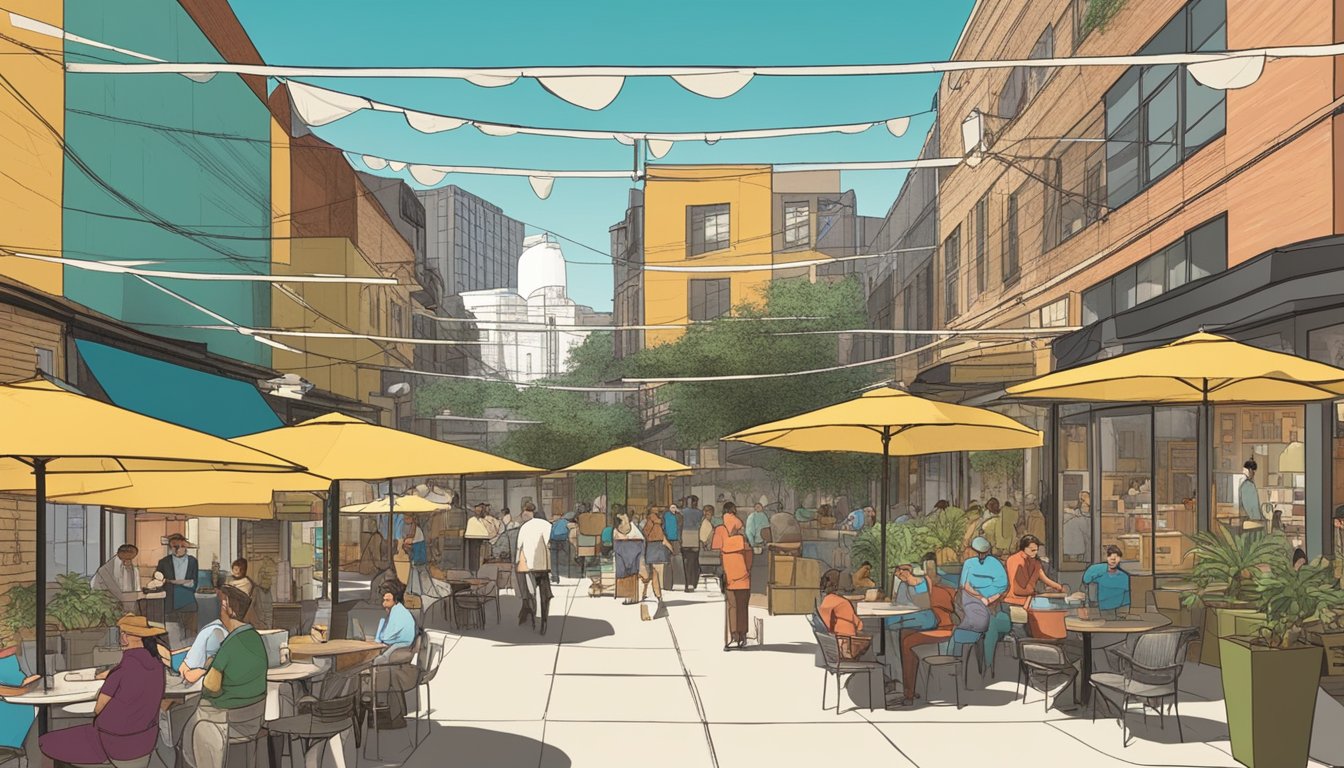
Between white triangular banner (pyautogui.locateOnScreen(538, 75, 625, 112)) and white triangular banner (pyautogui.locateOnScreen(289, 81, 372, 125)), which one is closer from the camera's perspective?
white triangular banner (pyautogui.locateOnScreen(538, 75, 625, 112))

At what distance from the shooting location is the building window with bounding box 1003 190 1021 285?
3057 cm

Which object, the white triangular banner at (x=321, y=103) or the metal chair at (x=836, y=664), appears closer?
the white triangular banner at (x=321, y=103)

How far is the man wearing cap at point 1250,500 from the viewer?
16000 mm

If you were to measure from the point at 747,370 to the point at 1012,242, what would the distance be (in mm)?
10896

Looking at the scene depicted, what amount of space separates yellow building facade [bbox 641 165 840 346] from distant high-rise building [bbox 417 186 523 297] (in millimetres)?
43398

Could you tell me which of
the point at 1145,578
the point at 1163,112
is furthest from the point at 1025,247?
the point at 1145,578

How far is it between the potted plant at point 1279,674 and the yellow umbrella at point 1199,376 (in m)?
2.64

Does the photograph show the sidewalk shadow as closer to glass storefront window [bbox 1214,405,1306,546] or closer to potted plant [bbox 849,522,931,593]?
potted plant [bbox 849,522,931,593]

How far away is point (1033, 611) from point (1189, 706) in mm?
1570

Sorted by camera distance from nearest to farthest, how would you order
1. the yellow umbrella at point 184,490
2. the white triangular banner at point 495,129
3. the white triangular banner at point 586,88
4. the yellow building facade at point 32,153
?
the white triangular banner at point 586,88 < the yellow umbrella at point 184,490 < the white triangular banner at point 495,129 < the yellow building facade at point 32,153

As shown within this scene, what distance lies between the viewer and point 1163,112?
20.9 metres

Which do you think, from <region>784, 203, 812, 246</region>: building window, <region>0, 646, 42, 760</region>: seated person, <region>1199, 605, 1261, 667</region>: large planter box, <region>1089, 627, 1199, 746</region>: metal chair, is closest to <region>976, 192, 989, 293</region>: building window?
<region>1199, 605, 1261, 667</region>: large planter box

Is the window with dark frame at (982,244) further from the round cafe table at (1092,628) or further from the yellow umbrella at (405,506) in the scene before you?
the round cafe table at (1092,628)

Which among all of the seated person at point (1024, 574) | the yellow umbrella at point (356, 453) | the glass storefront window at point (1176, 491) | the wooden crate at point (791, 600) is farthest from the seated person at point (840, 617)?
the glass storefront window at point (1176, 491)
